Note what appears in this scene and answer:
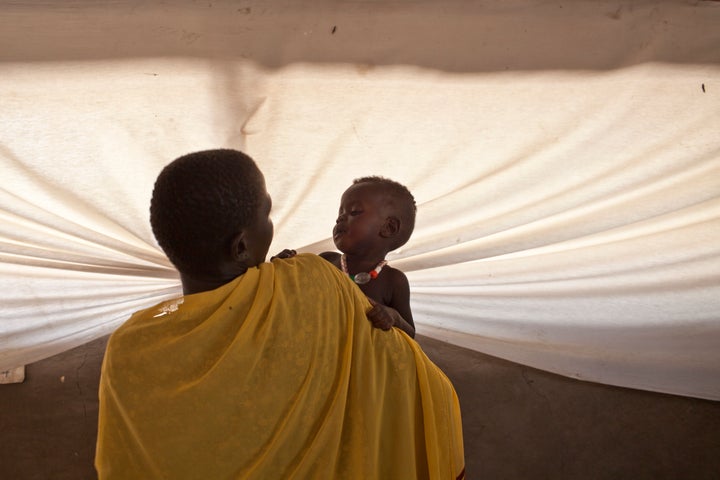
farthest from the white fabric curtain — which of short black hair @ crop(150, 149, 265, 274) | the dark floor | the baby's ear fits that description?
short black hair @ crop(150, 149, 265, 274)

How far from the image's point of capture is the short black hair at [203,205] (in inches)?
58.3

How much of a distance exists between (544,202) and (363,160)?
61 cm

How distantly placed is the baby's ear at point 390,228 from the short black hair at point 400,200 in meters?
0.01

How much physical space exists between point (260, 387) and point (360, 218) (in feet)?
2.98

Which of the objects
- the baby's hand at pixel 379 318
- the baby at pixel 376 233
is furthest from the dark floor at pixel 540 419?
the baby's hand at pixel 379 318

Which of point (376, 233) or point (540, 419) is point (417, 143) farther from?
point (540, 419)

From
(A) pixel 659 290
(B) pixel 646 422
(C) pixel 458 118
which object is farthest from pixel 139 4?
(B) pixel 646 422

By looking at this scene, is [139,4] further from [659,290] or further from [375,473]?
[659,290]

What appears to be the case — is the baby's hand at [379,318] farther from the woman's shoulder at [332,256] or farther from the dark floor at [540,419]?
the dark floor at [540,419]

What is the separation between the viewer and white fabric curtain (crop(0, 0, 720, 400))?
201cm

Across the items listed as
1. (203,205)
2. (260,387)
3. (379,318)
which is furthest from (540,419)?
(203,205)

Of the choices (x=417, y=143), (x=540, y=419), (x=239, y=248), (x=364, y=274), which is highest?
(x=417, y=143)

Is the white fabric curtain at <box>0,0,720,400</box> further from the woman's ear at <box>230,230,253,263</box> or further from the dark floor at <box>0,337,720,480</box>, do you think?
the woman's ear at <box>230,230,253,263</box>

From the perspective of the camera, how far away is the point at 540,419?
3.24 m
